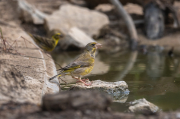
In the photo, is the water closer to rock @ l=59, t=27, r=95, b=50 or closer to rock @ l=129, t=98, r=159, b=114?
rock @ l=129, t=98, r=159, b=114

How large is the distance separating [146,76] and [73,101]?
4353 mm

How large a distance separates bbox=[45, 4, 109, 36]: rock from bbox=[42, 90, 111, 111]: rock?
35.4 ft

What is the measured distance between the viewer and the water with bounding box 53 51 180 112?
16.8ft

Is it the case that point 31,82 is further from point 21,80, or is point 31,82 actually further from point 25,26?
point 25,26

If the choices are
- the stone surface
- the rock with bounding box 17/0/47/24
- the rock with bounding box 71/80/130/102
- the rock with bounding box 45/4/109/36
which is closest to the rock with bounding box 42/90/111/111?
the stone surface

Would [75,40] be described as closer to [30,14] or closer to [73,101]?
[30,14]

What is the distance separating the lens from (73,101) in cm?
314

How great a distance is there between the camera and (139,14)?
16.3 metres

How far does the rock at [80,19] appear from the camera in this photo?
1404 centimetres

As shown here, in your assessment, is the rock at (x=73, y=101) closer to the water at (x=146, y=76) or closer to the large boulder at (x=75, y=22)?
the water at (x=146, y=76)

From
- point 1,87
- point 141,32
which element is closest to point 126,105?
point 1,87

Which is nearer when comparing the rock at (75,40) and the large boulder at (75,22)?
the rock at (75,40)

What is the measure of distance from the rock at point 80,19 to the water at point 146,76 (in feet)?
12.2

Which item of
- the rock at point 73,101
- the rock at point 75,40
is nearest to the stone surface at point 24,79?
the rock at point 73,101
